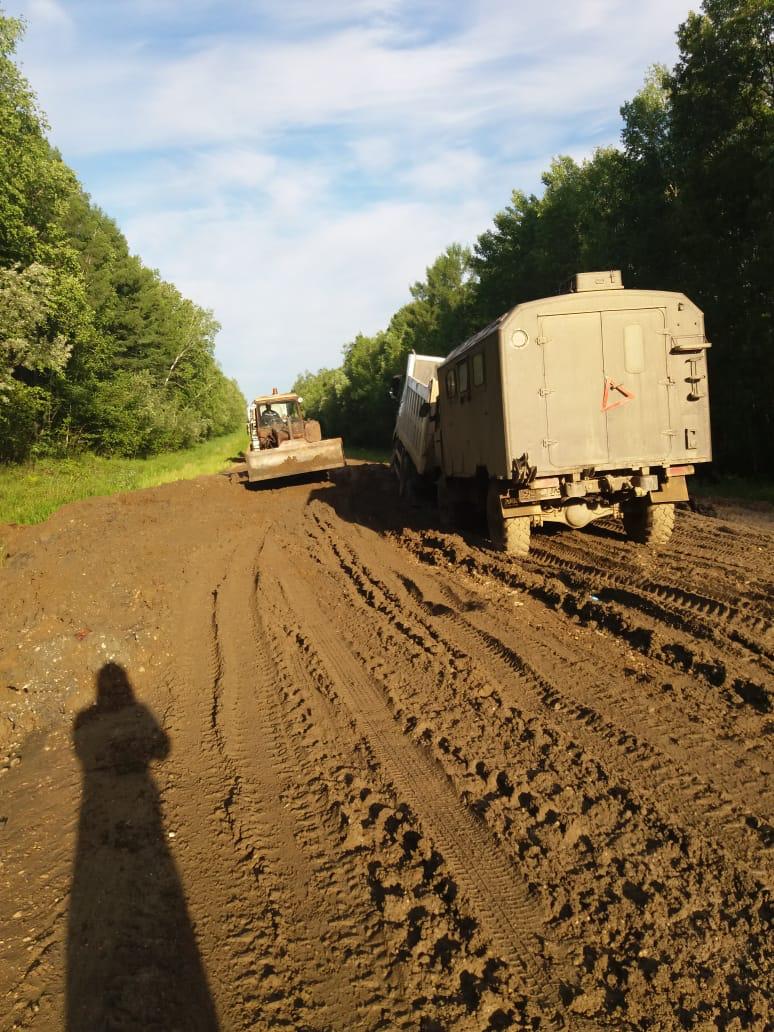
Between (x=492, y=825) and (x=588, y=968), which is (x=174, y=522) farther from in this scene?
(x=588, y=968)

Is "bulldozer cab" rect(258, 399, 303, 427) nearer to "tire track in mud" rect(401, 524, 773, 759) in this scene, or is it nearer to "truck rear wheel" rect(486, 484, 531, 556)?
"truck rear wheel" rect(486, 484, 531, 556)

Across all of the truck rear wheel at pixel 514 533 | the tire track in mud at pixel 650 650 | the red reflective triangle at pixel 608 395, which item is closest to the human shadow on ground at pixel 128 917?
the tire track in mud at pixel 650 650

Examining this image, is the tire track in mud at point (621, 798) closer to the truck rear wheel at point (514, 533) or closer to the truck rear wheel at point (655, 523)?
the truck rear wheel at point (514, 533)

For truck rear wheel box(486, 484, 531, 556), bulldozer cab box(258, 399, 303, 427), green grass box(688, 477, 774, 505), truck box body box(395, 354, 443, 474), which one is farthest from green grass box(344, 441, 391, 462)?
truck rear wheel box(486, 484, 531, 556)

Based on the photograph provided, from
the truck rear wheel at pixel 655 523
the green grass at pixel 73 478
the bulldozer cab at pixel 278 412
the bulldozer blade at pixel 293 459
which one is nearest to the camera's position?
the truck rear wheel at pixel 655 523

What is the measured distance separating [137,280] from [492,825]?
43.2 metres

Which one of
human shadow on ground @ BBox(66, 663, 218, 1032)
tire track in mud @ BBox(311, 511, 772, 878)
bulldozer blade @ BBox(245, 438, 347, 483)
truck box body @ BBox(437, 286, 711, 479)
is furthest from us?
bulldozer blade @ BBox(245, 438, 347, 483)

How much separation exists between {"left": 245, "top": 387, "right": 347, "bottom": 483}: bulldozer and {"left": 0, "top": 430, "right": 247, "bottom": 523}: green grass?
509cm

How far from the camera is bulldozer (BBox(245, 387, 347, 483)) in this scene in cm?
2141

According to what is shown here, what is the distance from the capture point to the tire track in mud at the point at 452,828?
10.2 feet

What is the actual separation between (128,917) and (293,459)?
1861 cm

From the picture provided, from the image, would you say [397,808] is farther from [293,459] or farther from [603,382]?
[293,459]

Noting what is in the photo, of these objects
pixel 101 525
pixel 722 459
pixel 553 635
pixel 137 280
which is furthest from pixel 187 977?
pixel 137 280

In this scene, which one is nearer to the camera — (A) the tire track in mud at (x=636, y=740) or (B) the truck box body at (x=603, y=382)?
(A) the tire track in mud at (x=636, y=740)
